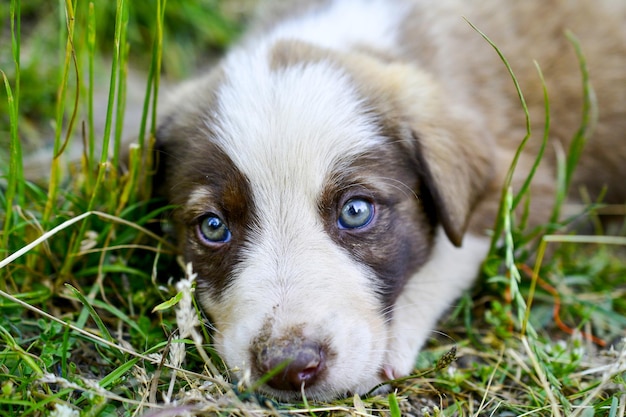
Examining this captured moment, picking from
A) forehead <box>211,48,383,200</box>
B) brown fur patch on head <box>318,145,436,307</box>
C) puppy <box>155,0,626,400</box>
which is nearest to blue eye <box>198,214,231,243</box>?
puppy <box>155,0,626,400</box>

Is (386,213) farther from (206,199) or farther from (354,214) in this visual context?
(206,199)

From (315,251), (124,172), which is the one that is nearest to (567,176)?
(315,251)

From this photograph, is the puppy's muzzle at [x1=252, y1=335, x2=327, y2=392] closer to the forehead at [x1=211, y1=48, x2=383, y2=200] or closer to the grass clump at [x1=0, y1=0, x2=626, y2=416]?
the grass clump at [x1=0, y1=0, x2=626, y2=416]

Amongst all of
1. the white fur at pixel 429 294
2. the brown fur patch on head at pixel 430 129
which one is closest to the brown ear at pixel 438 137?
the brown fur patch on head at pixel 430 129

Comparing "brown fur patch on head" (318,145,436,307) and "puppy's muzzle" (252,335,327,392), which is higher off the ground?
"brown fur patch on head" (318,145,436,307)

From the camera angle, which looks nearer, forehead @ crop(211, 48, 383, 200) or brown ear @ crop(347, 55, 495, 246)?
forehead @ crop(211, 48, 383, 200)

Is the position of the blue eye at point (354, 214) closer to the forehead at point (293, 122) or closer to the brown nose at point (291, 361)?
the forehead at point (293, 122)
